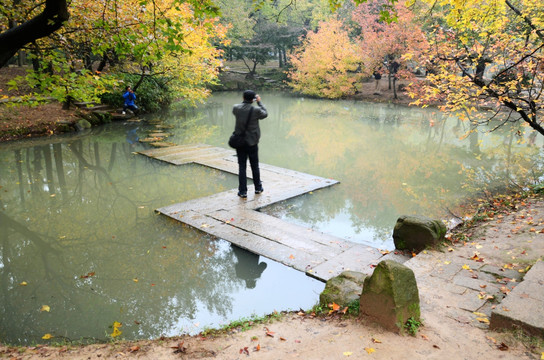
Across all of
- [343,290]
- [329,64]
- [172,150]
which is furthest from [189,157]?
[329,64]

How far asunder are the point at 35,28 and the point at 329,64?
24.5m

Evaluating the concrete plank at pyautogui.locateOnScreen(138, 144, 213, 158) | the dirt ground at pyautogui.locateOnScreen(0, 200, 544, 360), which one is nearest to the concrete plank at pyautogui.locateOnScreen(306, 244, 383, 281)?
the dirt ground at pyautogui.locateOnScreen(0, 200, 544, 360)

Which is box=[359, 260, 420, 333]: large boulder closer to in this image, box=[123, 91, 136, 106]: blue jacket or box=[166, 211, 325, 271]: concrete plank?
box=[166, 211, 325, 271]: concrete plank

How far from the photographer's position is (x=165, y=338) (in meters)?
3.31

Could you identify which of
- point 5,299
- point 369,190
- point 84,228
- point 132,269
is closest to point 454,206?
point 369,190

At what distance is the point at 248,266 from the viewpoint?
481 centimetres

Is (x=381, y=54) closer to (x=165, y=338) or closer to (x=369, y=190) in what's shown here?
(x=369, y=190)

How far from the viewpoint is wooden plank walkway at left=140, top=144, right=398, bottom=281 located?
4742 mm

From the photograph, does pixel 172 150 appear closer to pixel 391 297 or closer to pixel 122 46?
pixel 122 46

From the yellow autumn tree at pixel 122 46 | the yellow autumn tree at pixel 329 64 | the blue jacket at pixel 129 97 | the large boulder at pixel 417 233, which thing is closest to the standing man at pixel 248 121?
the yellow autumn tree at pixel 122 46

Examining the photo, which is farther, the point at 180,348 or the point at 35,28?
the point at 35,28

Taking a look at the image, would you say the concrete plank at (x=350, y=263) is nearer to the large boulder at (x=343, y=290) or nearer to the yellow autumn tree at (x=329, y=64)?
the large boulder at (x=343, y=290)

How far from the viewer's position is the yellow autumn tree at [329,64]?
83.5 feet

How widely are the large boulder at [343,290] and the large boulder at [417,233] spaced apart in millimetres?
1455
